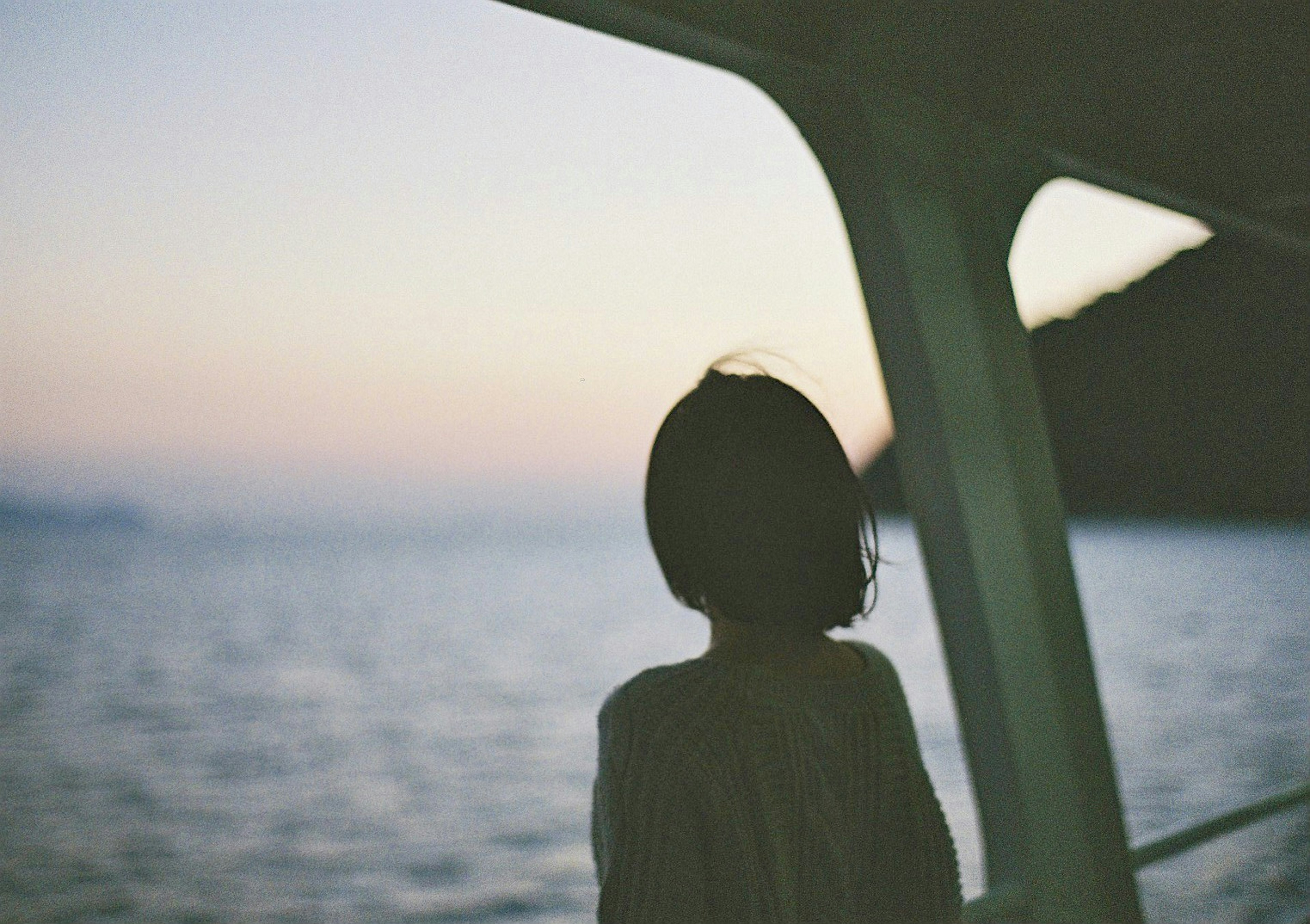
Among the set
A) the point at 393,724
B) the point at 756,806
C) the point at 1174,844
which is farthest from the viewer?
the point at 393,724

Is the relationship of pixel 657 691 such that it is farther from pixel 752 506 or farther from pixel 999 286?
pixel 999 286

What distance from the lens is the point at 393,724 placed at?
42500 millimetres

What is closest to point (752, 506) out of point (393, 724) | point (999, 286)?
point (999, 286)

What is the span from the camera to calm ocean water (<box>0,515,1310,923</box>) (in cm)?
3225

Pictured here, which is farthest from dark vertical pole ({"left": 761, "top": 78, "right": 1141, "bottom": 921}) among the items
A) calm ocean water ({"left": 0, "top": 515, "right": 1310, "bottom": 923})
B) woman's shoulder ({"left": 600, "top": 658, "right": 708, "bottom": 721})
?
calm ocean water ({"left": 0, "top": 515, "right": 1310, "bottom": 923})

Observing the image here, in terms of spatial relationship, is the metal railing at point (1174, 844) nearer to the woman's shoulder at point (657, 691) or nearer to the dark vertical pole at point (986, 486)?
the dark vertical pole at point (986, 486)

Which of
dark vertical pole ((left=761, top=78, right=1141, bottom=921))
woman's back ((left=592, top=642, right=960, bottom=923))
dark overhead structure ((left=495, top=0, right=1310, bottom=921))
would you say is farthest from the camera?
dark vertical pole ((left=761, top=78, right=1141, bottom=921))

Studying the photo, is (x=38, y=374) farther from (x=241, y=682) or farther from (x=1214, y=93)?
(x=1214, y=93)

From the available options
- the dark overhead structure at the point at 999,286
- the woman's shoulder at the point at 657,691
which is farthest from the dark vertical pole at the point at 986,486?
the woman's shoulder at the point at 657,691

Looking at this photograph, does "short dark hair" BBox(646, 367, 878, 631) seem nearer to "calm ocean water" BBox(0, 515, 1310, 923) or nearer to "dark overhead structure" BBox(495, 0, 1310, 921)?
"dark overhead structure" BBox(495, 0, 1310, 921)

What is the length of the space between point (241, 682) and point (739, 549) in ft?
149

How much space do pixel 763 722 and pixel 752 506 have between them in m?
0.15

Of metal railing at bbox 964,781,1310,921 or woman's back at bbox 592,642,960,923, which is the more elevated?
woman's back at bbox 592,642,960,923

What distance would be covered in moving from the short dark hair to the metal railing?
1658 millimetres
